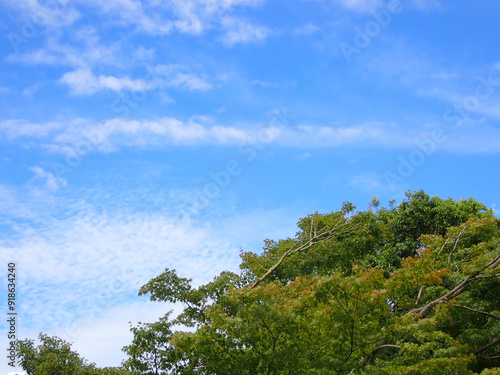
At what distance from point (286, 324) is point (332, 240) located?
9.22 m

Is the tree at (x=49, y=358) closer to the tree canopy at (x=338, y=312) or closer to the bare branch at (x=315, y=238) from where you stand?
the tree canopy at (x=338, y=312)

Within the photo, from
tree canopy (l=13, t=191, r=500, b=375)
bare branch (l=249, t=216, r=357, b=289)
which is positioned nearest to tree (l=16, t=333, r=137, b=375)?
tree canopy (l=13, t=191, r=500, b=375)

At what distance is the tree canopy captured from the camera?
9.02 metres

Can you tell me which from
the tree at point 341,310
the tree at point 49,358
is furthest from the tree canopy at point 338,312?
the tree at point 49,358

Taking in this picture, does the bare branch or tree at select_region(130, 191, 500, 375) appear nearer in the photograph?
tree at select_region(130, 191, 500, 375)

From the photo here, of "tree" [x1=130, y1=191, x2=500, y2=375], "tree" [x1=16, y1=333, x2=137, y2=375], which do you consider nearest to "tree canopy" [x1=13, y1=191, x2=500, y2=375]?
"tree" [x1=130, y1=191, x2=500, y2=375]

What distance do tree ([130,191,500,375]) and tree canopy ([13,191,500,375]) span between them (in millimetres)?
30

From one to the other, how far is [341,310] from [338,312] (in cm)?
8

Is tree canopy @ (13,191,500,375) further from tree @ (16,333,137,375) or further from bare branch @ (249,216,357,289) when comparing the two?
tree @ (16,333,137,375)

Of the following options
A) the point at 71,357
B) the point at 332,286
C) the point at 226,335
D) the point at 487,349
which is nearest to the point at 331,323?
the point at 332,286

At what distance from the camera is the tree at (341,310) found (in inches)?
355

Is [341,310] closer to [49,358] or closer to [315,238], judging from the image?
[315,238]

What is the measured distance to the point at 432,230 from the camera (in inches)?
920

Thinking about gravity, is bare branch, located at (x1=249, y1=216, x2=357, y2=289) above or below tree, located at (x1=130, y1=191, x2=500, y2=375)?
above
